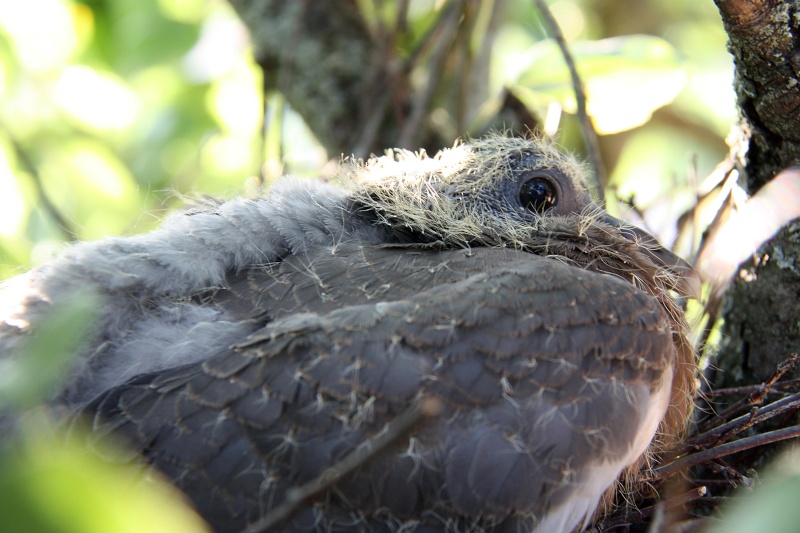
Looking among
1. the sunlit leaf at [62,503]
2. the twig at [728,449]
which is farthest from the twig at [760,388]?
the sunlit leaf at [62,503]

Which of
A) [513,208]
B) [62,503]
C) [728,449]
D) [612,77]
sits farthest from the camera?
[612,77]

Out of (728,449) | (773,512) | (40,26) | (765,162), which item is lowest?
(728,449)

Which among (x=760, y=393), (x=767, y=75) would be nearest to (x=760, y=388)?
(x=760, y=393)

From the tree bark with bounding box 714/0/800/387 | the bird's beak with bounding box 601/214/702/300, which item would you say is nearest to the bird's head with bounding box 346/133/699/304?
the bird's beak with bounding box 601/214/702/300

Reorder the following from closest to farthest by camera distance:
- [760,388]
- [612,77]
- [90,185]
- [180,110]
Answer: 1. [760,388]
2. [612,77]
3. [90,185]
4. [180,110]

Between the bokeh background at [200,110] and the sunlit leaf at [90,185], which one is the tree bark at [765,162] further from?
the sunlit leaf at [90,185]

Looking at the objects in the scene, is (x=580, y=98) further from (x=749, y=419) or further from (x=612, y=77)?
(x=749, y=419)
